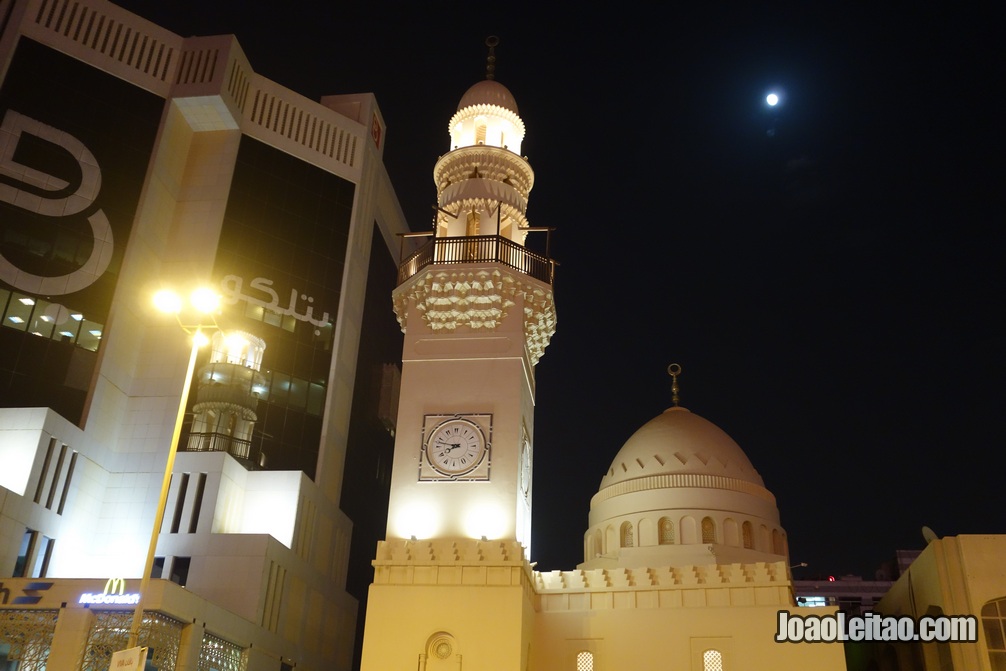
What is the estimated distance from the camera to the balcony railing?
88.0 ft

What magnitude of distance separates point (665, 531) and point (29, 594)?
59.4ft

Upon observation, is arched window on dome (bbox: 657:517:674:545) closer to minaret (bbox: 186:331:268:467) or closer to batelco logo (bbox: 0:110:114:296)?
minaret (bbox: 186:331:268:467)

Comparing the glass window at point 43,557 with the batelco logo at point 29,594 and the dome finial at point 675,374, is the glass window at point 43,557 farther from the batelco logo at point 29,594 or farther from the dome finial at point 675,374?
the dome finial at point 675,374

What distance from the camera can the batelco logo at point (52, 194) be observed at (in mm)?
32844

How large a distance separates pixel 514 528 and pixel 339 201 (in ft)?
77.6

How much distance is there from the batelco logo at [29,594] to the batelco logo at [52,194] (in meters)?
12.7

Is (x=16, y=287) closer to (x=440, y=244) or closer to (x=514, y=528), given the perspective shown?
(x=440, y=244)

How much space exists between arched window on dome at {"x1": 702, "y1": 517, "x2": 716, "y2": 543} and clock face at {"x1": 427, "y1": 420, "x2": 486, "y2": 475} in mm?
8569

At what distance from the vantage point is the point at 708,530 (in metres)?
28.8

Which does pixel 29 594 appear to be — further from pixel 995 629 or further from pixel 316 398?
pixel 995 629

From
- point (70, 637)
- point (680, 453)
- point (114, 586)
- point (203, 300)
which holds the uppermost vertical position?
point (680, 453)

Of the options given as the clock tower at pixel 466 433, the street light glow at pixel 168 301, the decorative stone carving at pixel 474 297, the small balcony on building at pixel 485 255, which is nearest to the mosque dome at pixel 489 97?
the clock tower at pixel 466 433

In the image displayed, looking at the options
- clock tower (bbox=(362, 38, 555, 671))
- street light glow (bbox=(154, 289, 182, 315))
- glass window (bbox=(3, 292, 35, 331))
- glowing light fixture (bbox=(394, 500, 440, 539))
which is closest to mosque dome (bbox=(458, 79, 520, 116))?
clock tower (bbox=(362, 38, 555, 671))

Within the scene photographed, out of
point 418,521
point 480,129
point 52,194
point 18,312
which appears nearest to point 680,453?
point 418,521
